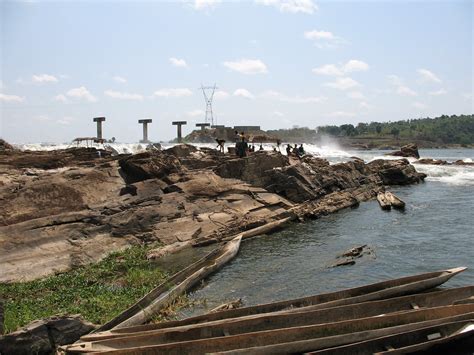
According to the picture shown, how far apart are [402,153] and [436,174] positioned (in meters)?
22.4

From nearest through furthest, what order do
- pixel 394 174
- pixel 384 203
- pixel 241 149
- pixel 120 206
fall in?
1. pixel 120 206
2. pixel 384 203
3. pixel 241 149
4. pixel 394 174

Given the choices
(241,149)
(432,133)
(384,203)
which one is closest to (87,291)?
(241,149)

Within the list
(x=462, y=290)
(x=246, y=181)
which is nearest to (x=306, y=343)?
(x=462, y=290)

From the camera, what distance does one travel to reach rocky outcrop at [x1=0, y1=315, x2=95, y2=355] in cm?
923

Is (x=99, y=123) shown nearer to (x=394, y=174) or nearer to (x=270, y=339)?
(x=394, y=174)

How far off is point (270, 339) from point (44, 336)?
15.8ft

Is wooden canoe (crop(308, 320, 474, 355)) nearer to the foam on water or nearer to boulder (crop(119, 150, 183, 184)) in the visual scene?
boulder (crop(119, 150, 183, 184))

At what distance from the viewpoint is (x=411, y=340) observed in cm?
905

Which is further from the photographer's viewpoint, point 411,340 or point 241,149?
point 241,149

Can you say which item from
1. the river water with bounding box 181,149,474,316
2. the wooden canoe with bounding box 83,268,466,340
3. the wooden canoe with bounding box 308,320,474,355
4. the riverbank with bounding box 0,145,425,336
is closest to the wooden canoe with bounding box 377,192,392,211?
the river water with bounding box 181,149,474,316

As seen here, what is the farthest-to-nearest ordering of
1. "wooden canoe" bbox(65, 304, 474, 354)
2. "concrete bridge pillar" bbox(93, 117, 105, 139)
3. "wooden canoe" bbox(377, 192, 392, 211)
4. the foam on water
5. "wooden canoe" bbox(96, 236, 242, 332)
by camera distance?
1. "concrete bridge pillar" bbox(93, 117, 105, 139)
2. the foam on water
3. "wooden canoe" bbox(377, 192, 392, 211)
4. "wooden canoe" bbox(96, 236, 242, 332)
5. "wooden canoe" bbox(65, 304, 474, 354)

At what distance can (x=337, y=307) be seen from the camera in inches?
408

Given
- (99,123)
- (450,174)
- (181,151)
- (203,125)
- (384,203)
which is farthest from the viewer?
(203,125)

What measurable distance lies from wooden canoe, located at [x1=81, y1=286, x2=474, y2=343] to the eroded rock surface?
920cm
